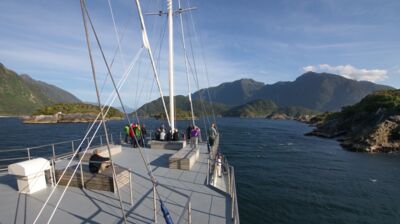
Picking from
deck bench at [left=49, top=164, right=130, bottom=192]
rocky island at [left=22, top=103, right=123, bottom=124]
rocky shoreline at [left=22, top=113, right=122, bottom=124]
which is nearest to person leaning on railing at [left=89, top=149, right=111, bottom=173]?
deck bench at [left=49, top=164, right=130, bottom=192]

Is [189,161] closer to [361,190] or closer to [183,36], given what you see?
[183,36]

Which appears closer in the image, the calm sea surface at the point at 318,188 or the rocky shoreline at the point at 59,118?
the calm sea surface at the point at 318,188

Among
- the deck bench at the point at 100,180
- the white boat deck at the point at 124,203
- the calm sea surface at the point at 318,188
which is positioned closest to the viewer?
the white boat deck at the point at 124,203

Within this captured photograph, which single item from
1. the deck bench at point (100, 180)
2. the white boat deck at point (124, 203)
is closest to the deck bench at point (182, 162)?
the white boat deck at point (124, 203)

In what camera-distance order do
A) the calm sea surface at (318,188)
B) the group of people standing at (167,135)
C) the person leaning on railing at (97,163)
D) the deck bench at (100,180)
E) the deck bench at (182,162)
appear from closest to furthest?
the deck bench at (100,180) < the person leaning on railing at (97,163) < the deck bench at (182,162) < the calm sea surface at (318,188) < the group of people standing at (167,135)

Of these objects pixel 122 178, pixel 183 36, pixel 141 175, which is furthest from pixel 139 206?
pixel 183 36

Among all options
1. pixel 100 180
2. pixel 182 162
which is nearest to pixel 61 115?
pixel 182 162

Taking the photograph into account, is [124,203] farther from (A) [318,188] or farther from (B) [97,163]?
(A) [318,188]

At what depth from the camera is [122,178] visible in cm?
1046

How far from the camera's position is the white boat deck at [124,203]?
802 centimetres

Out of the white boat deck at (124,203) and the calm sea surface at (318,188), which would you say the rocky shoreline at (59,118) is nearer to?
the calm sea surface at (318,188)

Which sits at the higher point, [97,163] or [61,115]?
[61,115]

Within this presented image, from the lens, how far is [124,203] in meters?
9.05


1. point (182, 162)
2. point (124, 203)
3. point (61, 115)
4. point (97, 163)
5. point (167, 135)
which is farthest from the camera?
point (61, 115)
